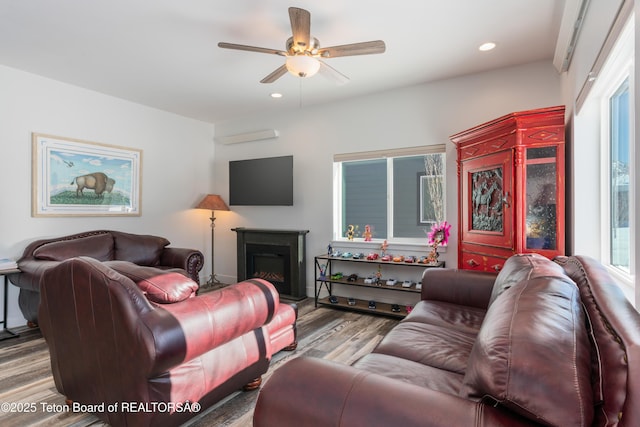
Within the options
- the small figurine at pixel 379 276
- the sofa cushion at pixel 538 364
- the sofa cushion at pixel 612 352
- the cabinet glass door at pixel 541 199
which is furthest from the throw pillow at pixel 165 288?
the small figurine at pixel 379 276

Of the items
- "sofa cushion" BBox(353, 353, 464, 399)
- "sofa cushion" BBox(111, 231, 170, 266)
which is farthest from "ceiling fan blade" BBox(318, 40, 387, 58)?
"sofa cushion" BBox(111, 231, 170, 266)

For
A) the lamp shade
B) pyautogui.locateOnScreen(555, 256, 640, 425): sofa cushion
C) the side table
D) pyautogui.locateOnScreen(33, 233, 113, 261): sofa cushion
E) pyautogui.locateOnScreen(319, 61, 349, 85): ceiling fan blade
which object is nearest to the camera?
pyautogui.locateOnScreen(555, 256, 640, 425): sofa cushion

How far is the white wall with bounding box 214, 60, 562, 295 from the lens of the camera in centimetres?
339

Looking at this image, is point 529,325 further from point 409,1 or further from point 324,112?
point 324,112

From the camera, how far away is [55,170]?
12.3 ft

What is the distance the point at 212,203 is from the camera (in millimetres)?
5117

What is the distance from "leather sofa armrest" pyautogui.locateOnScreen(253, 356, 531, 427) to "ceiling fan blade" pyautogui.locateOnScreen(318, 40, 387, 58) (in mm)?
2052

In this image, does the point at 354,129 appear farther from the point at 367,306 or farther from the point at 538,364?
the point at 538,364

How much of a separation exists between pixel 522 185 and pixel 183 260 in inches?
141

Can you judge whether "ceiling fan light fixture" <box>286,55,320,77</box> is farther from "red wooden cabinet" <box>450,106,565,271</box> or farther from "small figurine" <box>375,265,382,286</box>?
"small figurine" <box>375,265,382,286</box>

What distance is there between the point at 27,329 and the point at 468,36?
4.99m

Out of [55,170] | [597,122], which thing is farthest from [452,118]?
[55,170]

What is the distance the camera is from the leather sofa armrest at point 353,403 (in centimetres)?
83

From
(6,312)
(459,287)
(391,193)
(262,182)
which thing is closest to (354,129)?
(391,193)
